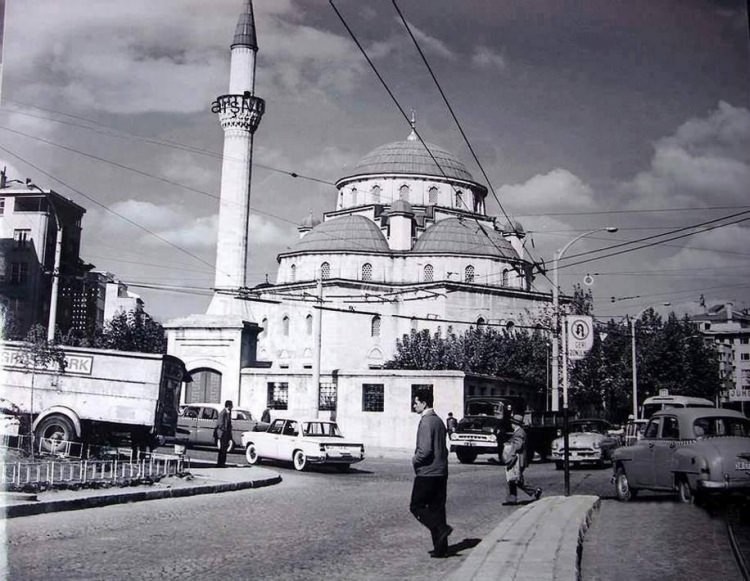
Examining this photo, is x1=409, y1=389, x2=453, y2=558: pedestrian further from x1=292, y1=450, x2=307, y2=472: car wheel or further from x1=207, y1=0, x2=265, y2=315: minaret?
Result: x1=207, y1=0, x2=265, y2=315: minaret

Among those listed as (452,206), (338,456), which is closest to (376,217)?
(452,206)

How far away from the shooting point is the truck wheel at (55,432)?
16609 millimetres

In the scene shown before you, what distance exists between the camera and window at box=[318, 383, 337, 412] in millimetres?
31734

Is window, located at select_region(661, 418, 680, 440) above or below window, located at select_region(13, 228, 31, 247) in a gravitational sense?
below

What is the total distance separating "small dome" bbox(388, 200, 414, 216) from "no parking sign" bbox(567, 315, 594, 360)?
46.8 metres

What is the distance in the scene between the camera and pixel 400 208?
62438 millimetres

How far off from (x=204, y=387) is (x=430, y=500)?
2862cm

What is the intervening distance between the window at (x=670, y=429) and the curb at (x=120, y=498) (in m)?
6.55

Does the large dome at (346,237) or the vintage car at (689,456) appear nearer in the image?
the vintage car at (689,456)

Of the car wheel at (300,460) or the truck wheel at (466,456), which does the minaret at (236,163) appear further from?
the car wheel at (300,460)

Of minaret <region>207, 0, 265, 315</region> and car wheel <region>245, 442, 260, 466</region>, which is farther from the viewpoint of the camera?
minaret <region>207, 0, 265, 315</region>

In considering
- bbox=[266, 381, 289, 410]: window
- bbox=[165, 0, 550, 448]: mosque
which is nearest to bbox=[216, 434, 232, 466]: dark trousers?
bbox=[165, 0, 550, 448]: mosque

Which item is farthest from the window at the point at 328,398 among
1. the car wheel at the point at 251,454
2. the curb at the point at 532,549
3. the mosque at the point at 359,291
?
the curb at the point at 532,549

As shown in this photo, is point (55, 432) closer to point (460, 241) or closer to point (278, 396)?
point (278, 396)
